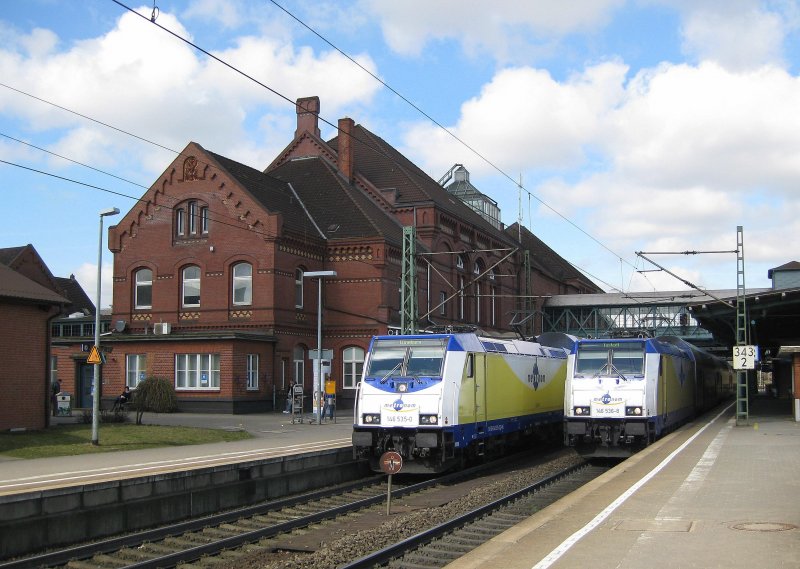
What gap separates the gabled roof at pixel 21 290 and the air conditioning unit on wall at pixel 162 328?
48.5ft

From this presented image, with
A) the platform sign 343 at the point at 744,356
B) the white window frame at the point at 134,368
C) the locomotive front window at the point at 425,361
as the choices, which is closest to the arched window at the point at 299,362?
the white window frame at the point at 134,368

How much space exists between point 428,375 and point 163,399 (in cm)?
1579

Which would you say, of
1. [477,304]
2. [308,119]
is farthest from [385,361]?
[477,304]

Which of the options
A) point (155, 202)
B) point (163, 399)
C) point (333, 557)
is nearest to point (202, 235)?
point (155, 202)

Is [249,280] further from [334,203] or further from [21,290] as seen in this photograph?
[21,290]

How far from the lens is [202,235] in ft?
139

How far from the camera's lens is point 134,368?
41.2m

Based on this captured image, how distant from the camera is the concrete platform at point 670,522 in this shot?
354 inches

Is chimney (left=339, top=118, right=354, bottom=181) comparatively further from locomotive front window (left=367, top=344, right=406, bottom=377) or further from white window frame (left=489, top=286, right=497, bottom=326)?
locomotive front window (left=367, top=344, right=406, bottom=377)

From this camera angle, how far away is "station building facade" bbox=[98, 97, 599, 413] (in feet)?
130

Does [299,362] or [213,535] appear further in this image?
[299,362]

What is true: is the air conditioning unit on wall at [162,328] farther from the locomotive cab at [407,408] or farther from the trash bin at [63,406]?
the locomotive cab at [407,408]

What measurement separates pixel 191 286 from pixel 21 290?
59.1 ft

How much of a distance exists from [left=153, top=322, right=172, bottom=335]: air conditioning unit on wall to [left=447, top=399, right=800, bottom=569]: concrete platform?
27.1 m
